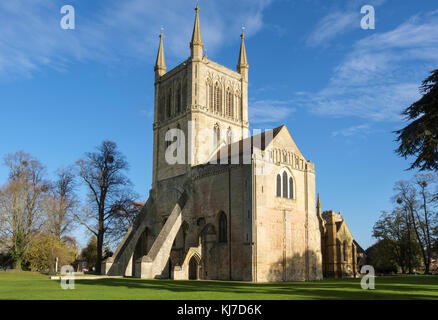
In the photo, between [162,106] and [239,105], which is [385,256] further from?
[162,106]

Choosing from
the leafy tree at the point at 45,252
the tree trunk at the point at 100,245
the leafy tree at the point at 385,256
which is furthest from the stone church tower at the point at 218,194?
the leafy tree at the point at 385,256

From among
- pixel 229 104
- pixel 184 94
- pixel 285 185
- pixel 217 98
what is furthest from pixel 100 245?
pixel 285 185

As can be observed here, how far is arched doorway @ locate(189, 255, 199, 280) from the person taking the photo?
→ 3440 centimetres

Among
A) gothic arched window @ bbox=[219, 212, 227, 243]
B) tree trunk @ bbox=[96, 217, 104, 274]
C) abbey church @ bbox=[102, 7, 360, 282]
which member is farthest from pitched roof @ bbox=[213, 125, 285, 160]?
tree trunk @ bbox=[96, 217, 104, 274]

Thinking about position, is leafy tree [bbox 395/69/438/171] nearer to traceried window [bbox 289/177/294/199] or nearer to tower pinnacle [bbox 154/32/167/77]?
traceried window [bbox 289/177/294/199]

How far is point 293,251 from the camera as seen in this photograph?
35031 mm

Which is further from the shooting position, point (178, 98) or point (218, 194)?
point (178, 98)

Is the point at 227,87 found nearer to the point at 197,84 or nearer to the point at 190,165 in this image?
the point at 197,84

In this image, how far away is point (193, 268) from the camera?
3497 cm

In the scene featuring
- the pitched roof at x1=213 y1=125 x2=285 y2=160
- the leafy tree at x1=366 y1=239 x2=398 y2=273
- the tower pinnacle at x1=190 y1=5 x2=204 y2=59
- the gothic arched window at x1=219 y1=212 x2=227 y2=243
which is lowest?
the leafy tree at x1=366 y1=239 x2=398 y2=273

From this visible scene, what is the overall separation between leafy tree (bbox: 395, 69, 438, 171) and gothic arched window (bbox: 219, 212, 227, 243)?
18.0 m

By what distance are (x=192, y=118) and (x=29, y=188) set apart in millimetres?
19074

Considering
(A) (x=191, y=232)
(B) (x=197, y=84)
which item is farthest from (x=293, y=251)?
(B) (x=197, y=84)

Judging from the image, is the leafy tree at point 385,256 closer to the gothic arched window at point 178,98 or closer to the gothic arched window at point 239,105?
the gothic arched window at point 239,105
